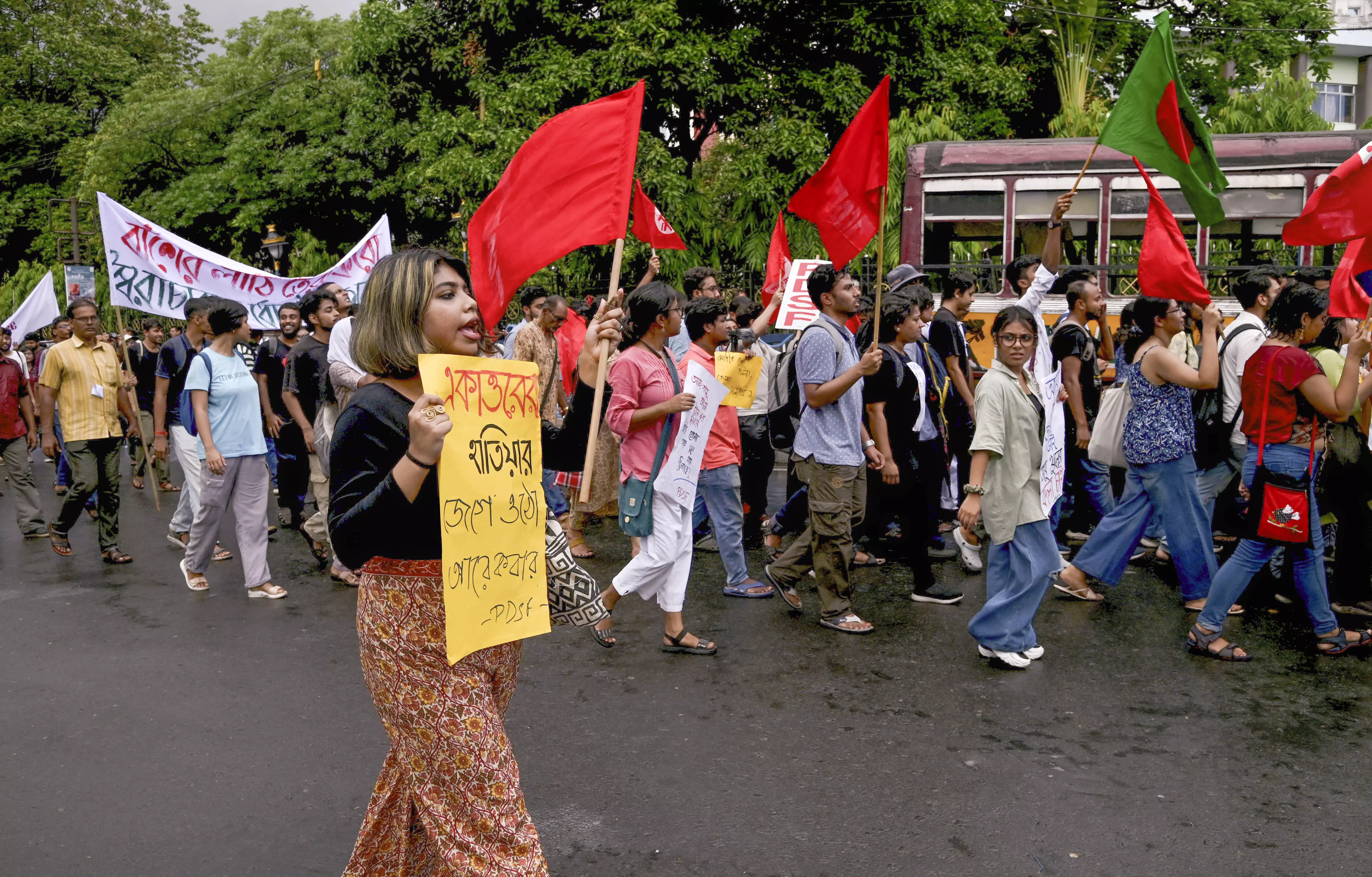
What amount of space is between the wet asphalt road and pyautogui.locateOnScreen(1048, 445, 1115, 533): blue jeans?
4.63 ft

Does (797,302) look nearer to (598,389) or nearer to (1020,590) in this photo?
(1020,590)

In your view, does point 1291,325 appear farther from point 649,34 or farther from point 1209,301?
point 649,34

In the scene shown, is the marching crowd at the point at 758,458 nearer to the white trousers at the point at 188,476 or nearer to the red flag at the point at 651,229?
the white trousers at the point at 188,476

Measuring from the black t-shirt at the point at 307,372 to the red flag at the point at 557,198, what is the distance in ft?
14.1

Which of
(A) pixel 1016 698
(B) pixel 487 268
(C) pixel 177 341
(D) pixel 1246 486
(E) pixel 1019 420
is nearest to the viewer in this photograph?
(B) pixel 487 268

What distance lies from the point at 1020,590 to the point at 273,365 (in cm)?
603

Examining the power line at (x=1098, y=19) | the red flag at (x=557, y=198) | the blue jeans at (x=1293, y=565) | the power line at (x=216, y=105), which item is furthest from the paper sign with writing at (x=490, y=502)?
the power line at (x=216, y=105)

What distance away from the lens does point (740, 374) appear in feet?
25.7

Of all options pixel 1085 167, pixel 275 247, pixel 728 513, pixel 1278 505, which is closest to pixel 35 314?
pixel 275 247

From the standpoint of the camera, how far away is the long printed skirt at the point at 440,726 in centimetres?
257

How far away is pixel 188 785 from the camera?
4.21 meters

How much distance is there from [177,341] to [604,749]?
637cm

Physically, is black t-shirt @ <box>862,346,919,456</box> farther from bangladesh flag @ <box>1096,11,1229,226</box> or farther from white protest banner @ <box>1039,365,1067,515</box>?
bangladesh flag @ <box>1096,11,1229,226</box>

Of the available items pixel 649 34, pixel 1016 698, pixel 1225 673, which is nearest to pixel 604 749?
pixel 1016 698
